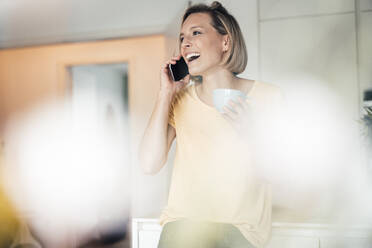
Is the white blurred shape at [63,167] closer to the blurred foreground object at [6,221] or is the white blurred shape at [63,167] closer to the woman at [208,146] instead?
the blurred foreground object at [6,221]

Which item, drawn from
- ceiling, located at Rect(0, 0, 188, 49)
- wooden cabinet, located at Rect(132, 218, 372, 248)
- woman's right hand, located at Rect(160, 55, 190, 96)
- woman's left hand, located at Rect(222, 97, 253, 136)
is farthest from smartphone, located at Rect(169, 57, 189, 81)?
wooden cabinet, located at Rect(132, 218, 372, 248)

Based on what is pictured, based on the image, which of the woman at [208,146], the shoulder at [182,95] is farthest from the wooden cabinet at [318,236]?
the shoulder at [182,95]

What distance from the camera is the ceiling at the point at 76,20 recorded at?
990 millimetres

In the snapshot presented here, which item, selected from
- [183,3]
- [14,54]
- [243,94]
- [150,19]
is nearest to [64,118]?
[14,54]

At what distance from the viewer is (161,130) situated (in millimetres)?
676

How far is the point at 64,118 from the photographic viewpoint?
1081 millimetres

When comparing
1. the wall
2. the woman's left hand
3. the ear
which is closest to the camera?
the woman's left hand

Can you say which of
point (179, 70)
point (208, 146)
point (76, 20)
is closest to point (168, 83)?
point (179, 70)

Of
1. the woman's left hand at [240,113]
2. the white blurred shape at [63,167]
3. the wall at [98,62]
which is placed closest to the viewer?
the woman's left hand at [240,113]

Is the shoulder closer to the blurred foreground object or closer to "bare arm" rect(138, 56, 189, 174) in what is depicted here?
"bare arm" rect(138, 56, 189, 174)

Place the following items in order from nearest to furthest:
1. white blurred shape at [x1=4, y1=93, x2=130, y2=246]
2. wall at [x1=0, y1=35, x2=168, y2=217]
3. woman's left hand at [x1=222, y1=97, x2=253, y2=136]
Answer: woman's left hand at [x1=222, y1=97, x2=253, y2=136]
wall at [x1=0, y1=35, x2=168, y2=217]
white blurred shape at [x1=4, y1=93, x2=130, y2=246]

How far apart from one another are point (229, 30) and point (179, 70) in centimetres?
14

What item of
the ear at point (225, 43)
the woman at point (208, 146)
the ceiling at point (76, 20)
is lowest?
the woman at point (208, 146)

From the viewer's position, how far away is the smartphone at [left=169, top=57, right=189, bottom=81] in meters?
0.70
